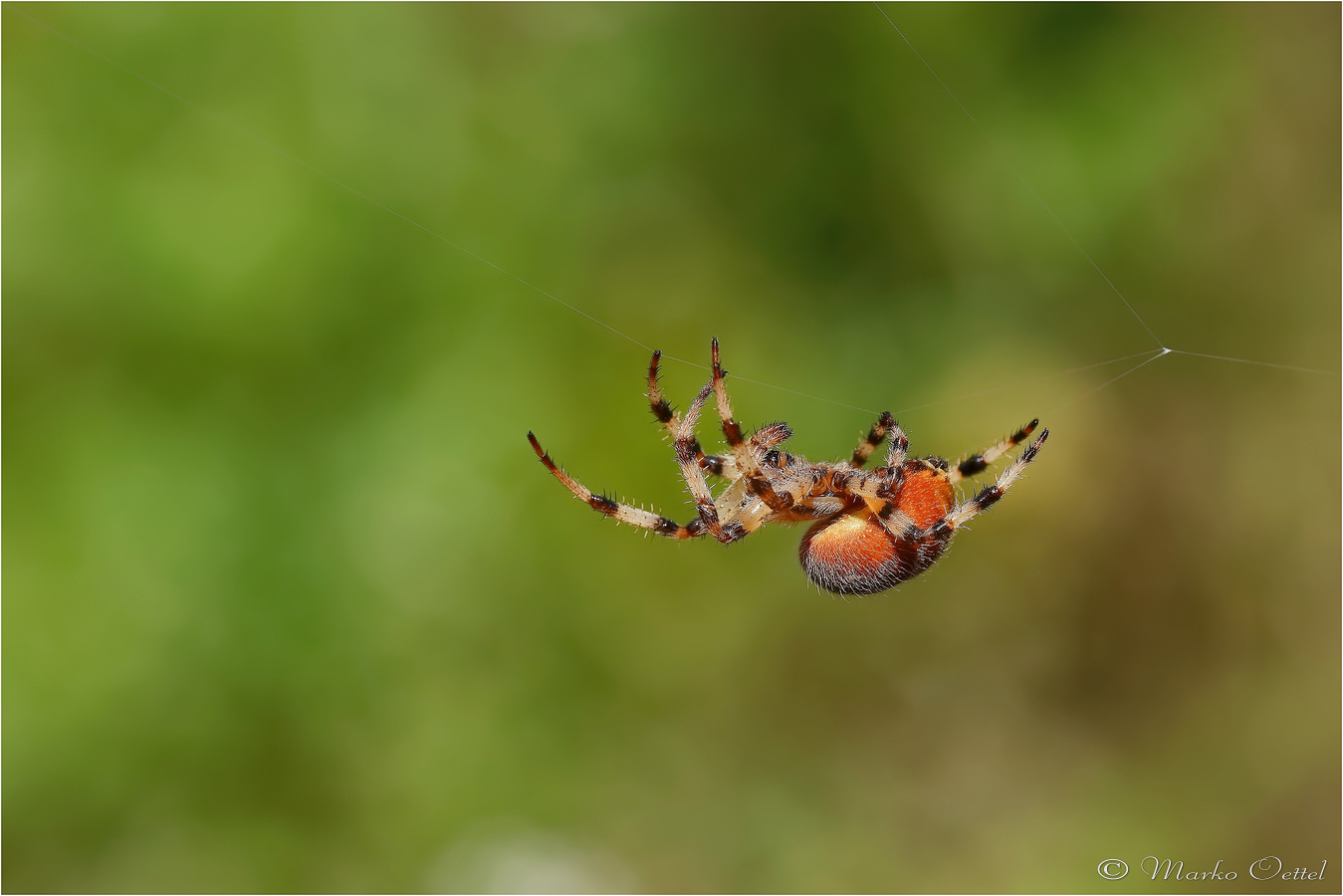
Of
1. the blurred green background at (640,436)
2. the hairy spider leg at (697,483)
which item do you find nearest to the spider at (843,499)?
the hairy spider leg at (697,483)

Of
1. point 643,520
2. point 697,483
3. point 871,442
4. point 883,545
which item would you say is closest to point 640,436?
point 643,520

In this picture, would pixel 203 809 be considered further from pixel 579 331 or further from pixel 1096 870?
pixel 1096 870

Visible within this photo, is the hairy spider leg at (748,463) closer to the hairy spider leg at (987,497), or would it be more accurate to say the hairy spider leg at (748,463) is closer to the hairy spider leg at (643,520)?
the hairy spider leg at (643,520)

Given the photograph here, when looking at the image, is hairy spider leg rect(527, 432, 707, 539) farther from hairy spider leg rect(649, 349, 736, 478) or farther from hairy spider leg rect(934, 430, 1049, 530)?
hairy spider leg rect(934, 430, 1049, 530)

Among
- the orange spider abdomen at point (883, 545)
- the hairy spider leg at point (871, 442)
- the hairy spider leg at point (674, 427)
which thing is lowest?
the orange spider abdomen at point (883, 545)

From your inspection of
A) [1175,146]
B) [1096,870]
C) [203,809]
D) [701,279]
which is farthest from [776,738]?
[1175,146]

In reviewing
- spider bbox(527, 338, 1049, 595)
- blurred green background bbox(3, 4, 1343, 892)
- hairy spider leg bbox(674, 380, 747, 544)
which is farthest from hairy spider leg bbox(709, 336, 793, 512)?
blurred green background bbox(3, 4, 1343, 892)
